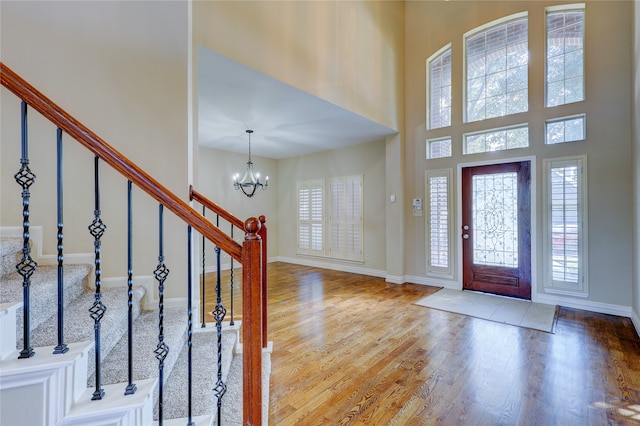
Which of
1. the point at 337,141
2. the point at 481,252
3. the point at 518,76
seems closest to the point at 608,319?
the point at 481,252

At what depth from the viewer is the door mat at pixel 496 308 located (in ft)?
11.3

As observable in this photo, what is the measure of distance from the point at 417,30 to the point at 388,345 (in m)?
5.35

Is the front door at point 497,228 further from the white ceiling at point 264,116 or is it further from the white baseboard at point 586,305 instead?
the white ceiling at point 264,116

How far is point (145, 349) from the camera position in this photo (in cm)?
161

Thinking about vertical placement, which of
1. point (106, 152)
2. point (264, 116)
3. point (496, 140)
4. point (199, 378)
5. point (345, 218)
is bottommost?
point (199, 378)

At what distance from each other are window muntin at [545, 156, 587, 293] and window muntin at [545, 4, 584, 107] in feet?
3.06

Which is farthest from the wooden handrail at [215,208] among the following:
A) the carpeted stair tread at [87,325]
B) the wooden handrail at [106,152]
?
the carpeted stair tread at [87,325]

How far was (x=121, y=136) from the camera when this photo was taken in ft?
7.21

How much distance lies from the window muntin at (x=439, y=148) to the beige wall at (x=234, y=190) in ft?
12.9

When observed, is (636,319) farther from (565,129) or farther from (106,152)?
(106,152)

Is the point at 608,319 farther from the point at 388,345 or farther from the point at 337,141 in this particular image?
the point at 337,141

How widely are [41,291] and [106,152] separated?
891mm

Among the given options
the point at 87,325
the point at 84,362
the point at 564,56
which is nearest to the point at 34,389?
the point at 84,362

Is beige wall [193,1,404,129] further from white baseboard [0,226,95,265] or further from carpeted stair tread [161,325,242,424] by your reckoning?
carpeted stair tread [161,325,242,424]
